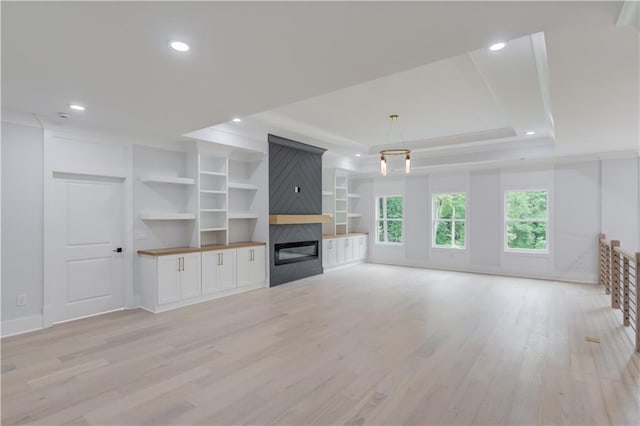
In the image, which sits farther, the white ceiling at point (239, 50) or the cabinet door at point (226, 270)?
the cabinet door at point (226, 270)

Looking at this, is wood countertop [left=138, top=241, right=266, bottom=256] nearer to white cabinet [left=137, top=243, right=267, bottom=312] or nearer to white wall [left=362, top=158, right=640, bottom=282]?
white cabinet [left=137, top=243, right=267, bottom=312]

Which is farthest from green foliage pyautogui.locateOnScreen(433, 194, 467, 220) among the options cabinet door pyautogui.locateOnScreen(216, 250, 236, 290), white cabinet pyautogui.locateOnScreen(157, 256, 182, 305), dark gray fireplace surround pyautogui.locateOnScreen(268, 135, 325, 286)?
white cabinet pyautogui.locateOnScreen(157, 256, 182, 305)

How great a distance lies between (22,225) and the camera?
399 centimetres

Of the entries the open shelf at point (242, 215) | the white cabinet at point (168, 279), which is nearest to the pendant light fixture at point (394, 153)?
the open shelf at point (242, 215)

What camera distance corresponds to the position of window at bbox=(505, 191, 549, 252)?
708 cm

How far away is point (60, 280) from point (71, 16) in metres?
3.61

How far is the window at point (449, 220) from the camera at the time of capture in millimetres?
8102

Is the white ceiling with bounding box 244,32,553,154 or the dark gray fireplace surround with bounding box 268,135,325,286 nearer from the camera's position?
→ the white ceiling with bounding box 244,32,553,154

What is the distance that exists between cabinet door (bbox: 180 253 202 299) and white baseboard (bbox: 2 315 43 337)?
1.65 m

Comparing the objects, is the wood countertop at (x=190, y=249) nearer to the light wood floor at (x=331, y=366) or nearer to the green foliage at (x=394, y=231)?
the light wood floor at (x=331, y=366)

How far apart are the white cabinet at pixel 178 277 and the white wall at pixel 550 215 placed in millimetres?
5575

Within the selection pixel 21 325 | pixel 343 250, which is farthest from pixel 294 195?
pixel 21 325

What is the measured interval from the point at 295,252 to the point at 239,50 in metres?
5.00

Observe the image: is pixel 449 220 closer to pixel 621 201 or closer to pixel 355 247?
pixel 355 247
